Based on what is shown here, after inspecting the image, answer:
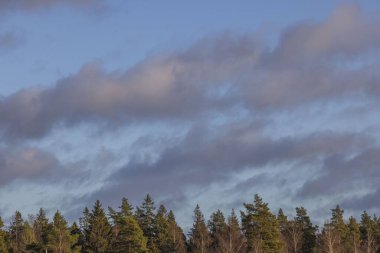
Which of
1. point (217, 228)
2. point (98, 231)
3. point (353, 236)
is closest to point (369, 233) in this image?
point (353, 236)

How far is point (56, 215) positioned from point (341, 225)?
230 ft

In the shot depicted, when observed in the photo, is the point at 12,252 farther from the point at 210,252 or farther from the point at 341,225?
the point at 341,225

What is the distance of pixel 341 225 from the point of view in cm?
17462

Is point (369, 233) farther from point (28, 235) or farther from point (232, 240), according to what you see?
point (28, 235)

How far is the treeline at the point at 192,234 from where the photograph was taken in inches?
5399

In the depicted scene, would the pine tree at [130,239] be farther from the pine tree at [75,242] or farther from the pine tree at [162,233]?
the pine tree at [162,233]

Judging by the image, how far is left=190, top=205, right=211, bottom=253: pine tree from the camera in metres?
158

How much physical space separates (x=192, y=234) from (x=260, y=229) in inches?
1189

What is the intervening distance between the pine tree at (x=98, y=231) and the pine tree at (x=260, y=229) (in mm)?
27813

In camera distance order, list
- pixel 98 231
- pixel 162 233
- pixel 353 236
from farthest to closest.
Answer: pixel 353 236 < pixel 162 233 < pixel 98 231

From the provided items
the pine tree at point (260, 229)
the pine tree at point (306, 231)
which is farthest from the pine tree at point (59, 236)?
the pine tree at point (306, 231)

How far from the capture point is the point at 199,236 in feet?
536

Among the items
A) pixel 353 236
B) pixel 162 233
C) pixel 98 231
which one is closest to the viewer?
pixel 98 231

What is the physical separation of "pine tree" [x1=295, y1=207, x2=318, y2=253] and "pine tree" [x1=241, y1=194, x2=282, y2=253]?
31.3m
